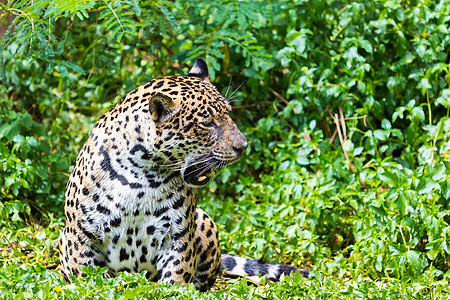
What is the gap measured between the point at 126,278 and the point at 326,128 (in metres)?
4.55

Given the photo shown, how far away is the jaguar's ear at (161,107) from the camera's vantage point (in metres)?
4.53

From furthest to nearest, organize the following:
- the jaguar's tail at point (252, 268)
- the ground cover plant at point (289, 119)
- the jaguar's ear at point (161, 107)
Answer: the ground cover plant at point (289, 119), the jaguar's tail at point (252, 268), the jaguar's ear at point (161, 107)

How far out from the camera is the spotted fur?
185 inches

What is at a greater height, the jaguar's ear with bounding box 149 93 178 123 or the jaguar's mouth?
the jaguar's ear with bounding box 149 93 178 123

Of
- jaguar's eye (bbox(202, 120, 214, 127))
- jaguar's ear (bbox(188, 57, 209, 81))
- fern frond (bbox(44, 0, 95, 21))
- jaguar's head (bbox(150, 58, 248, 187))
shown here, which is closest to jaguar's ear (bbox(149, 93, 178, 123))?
jaguar's head (bbox(150, 58, 248, 187))

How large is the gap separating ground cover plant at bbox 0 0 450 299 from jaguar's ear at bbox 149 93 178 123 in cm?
150

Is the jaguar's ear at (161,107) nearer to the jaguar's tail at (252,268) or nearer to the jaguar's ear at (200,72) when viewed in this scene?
the jaguar's ear at (200,72)

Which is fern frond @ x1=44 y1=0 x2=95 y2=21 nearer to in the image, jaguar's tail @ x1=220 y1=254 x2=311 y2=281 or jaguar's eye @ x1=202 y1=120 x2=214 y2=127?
jaguar's eye @ x1=202 y1=120 x2=214 y2=127

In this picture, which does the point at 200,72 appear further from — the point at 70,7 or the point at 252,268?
the point at 252,268

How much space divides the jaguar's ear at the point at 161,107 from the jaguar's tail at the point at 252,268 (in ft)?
6.28

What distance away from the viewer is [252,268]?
600cm

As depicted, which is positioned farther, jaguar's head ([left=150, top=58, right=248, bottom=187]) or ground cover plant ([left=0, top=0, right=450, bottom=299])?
ground cover plant ([left=0, top=0, right=450, bottom=299])

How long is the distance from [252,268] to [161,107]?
214cm

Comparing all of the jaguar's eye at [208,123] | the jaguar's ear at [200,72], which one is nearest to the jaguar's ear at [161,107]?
the jaguar's eye at [208,123]
